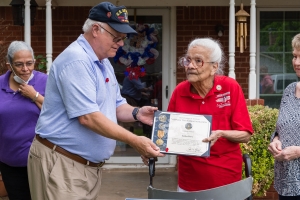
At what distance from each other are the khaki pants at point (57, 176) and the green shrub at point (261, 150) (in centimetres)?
314

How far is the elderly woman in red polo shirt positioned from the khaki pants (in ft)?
2.63

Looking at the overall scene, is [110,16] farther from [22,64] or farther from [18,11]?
[18,11]

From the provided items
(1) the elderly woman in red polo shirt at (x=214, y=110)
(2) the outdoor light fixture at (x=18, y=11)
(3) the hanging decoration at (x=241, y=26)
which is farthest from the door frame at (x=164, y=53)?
(1) the elderly woman in red polo shirt at (x=214, y=110)

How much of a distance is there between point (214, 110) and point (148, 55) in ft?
16.7

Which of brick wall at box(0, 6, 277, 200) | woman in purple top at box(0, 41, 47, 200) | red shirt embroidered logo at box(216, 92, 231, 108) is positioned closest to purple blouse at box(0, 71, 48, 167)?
woman in purple top at box(0, 41, 47, 200)

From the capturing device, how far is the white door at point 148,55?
29.8ft

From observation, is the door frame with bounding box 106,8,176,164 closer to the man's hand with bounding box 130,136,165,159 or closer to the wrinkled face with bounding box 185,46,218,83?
the wrinkled face with bounding box 185,46,218,83

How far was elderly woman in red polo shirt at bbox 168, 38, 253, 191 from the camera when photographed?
13.4ft

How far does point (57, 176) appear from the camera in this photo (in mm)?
3770

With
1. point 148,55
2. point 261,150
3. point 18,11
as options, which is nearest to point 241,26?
point 148,55

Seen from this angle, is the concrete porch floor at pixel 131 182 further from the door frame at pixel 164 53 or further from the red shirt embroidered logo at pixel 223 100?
the red shirt embroidered logo at pixel 223 100

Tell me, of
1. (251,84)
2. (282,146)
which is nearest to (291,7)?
(251,84)

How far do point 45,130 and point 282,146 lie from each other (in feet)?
5.68

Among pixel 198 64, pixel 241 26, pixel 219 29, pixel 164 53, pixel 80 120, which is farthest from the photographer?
pixel 164 53
